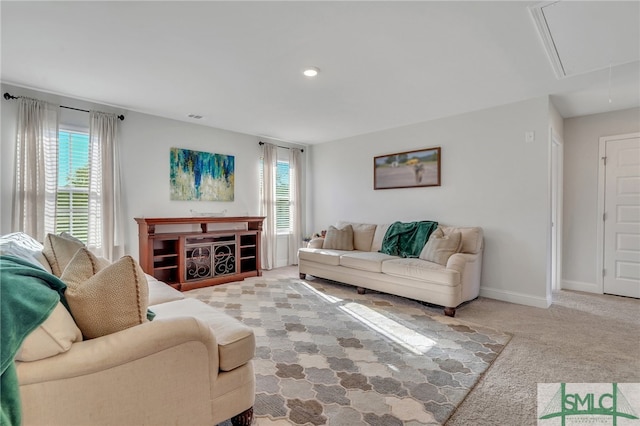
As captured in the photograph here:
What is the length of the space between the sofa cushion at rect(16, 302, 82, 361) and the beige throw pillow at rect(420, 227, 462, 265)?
3291 mm

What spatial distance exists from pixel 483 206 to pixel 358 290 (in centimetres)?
194

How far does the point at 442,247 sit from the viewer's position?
3.55 m

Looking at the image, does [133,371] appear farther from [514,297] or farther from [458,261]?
[514,297]

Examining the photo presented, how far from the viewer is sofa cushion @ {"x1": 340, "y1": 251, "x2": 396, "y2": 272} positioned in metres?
3.83

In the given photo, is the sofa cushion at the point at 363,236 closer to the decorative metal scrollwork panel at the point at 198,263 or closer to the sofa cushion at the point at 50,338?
the decorative metal scrollwork panel at the point at 198,263

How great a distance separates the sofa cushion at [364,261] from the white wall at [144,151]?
215cm

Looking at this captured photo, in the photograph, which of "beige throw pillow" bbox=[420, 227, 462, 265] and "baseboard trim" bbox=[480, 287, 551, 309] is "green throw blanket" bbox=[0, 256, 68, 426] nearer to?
"beige throw pillow" bbox=[420, 227, 462, 265]

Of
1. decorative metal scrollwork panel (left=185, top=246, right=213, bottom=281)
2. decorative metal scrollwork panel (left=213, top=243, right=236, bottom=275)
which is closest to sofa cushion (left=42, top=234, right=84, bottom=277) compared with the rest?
decorative metal scrollwork panel (left=185, top=246, right=213, bottom=281)

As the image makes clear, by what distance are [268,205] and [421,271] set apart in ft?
10.1

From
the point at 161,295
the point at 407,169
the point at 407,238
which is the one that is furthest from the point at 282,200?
the point at 161,295

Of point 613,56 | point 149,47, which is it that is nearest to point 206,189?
point 149,47

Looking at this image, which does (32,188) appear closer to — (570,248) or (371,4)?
(371,4)

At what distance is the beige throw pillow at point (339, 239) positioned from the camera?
475cm

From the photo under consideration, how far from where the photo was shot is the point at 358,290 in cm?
403
